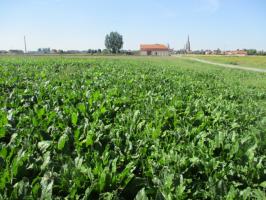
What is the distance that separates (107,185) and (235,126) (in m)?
3.12

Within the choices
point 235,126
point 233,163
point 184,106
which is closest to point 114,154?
point 233,163

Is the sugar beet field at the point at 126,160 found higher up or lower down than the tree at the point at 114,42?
lower down

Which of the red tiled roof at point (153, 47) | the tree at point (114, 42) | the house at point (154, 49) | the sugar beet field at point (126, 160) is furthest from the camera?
the red tiled roof at point (153, 47)

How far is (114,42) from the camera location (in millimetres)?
119000

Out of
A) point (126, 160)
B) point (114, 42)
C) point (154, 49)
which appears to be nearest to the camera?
point (126, 160)

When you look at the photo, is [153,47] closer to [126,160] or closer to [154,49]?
[154,49]

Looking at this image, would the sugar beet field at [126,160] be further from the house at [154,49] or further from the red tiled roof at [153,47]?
the red tiled roof at [153,47]

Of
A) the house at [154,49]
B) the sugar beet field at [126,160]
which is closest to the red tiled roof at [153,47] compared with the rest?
the house at [154,49]

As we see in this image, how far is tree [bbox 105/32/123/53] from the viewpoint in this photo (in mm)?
118062

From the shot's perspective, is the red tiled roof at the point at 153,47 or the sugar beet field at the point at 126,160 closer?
the sugar beet field at the point at 126,160

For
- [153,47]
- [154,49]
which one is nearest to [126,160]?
[154,49]

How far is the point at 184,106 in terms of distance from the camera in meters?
6.12

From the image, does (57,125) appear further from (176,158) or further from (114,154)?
(176,158)

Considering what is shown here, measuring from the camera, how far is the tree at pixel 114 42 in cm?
11806
